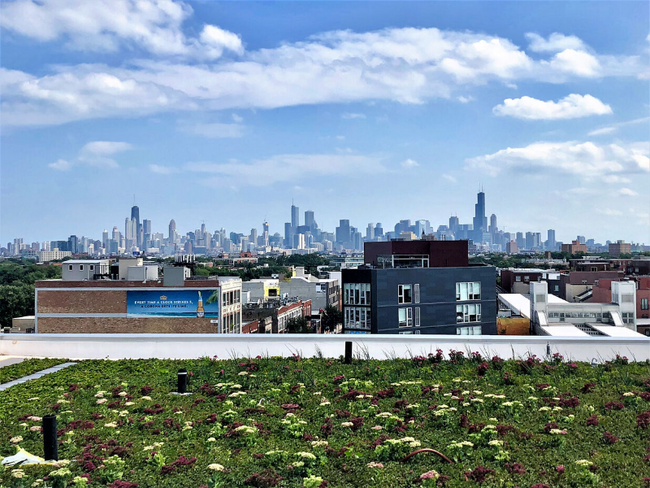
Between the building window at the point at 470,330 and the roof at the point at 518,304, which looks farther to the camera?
the roof at the point at 518,304

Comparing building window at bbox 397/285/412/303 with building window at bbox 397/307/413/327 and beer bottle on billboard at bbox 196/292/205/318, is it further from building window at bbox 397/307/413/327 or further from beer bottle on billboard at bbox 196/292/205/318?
beer bottle on billboard at bbox 196/292/205/318

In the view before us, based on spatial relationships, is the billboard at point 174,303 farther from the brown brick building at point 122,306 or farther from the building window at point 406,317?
the building window at point 406,317

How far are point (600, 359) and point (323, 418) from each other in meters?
3.86

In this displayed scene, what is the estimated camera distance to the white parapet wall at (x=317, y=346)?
21.6 feet

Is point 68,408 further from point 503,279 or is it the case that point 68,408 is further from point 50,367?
point 503,279

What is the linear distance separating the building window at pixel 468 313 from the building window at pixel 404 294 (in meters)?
2.47

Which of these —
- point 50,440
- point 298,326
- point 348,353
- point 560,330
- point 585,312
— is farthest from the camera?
point 298,326

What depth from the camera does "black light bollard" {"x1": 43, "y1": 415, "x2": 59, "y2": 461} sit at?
12.5 ft

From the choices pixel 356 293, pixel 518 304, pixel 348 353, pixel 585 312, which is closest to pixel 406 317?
pixel 356 293

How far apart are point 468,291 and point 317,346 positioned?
1972cm

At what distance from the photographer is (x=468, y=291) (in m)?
25.4

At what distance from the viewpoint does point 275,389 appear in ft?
17.1

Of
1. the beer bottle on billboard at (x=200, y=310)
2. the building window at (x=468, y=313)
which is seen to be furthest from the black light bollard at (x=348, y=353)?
the beer bottle on billboard at (x=200, y=310)

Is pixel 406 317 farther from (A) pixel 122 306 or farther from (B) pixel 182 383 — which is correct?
(B) pixel 182 383
